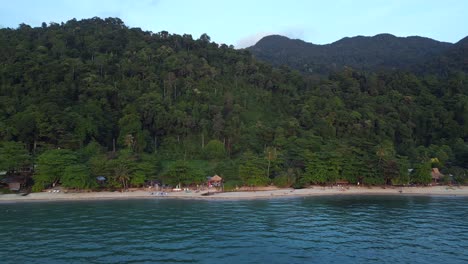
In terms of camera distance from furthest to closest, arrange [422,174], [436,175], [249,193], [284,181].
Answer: [436,175], [422,174], [284,181], [249,193]

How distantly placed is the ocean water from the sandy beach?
Answer: 326cm

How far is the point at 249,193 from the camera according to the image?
1970 inches

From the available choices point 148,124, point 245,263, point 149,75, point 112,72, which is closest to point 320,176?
point 245,263

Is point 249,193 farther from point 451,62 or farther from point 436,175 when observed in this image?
point 451,62

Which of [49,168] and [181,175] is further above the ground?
[49,168]

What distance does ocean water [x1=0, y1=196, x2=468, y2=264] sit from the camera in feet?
80.6

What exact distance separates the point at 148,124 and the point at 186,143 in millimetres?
10422

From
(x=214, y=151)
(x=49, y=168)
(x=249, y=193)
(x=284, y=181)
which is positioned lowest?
(x=249, y=193)

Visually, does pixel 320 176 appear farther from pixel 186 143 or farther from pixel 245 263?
pixel 245 263

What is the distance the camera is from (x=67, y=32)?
108 metres

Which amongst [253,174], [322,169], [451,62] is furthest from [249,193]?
[451,62]

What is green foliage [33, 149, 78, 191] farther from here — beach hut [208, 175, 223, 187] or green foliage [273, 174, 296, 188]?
green foliage [273, 174, 296, 188]

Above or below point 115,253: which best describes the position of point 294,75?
above

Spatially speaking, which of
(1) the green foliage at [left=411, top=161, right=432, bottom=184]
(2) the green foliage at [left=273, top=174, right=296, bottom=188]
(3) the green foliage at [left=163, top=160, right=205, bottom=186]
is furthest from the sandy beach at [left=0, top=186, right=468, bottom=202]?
(3) the green foliage at [left=163, top=160, right=205, bottom=186]
